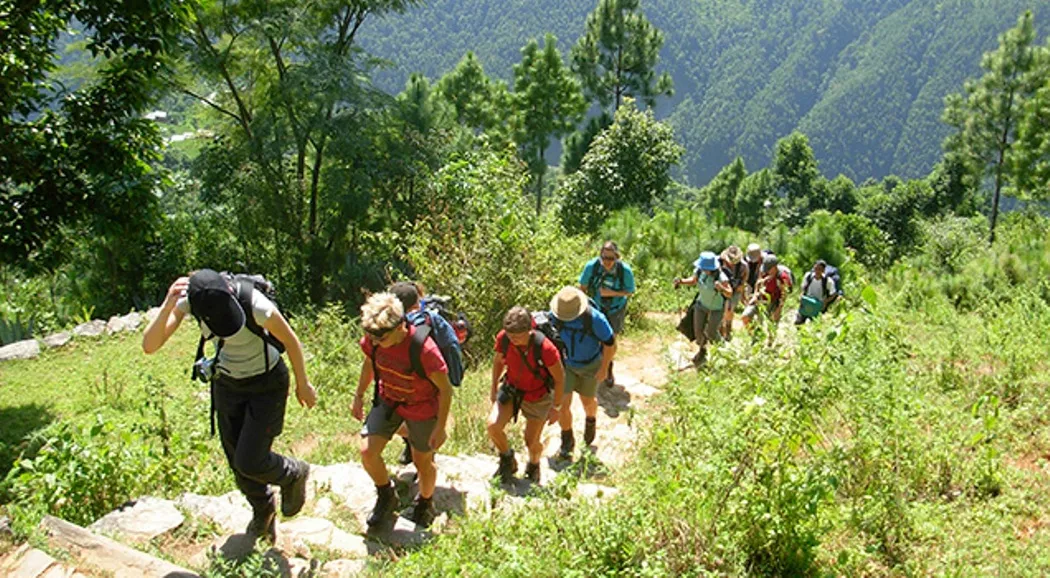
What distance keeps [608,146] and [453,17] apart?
7071 inches

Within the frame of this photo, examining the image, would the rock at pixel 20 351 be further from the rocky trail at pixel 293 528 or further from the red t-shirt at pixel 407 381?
the red t-shirt at pixel 407 381

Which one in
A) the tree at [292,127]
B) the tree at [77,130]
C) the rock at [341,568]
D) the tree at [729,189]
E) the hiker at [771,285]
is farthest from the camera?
the tree at [729,189]

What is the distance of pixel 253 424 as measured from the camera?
3.56m

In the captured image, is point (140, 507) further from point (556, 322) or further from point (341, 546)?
point (556, 322)

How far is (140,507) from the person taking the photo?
12.7ft

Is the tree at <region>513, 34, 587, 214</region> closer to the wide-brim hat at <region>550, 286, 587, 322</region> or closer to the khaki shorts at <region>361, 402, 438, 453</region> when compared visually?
the wide-brim hat at <region>550, 286, 587, 322</region>

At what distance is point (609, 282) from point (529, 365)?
234cm

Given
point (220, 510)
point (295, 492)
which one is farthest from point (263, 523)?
point (220, 510)

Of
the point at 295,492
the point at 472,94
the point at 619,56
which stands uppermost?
the point at 619,56

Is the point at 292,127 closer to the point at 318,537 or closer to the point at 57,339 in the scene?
the point at 57,339

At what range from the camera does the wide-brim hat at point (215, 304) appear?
322 cm

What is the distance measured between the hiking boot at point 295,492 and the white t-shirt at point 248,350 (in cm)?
67

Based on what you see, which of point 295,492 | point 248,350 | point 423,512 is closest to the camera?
point 248,350

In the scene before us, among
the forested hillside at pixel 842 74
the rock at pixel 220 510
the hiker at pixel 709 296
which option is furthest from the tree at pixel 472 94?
the forested hillside at pixel 842 74
